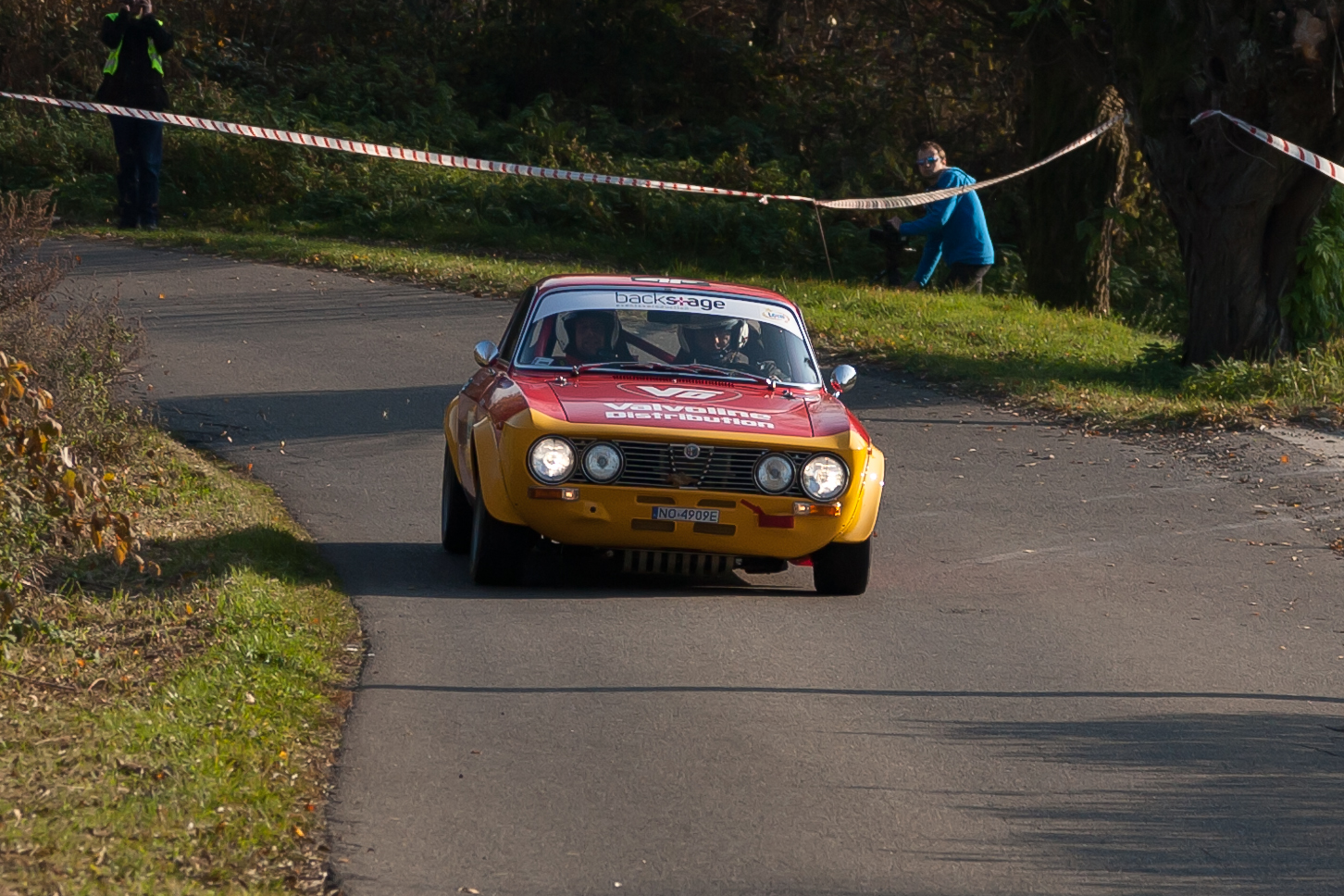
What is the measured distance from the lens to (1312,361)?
13.9 meters

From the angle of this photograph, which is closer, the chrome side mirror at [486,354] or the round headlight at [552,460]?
the round headlight at [552,460]

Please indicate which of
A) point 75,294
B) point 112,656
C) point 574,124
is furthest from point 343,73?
point 112,656

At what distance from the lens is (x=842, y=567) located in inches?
332

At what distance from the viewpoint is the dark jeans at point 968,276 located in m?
19.1

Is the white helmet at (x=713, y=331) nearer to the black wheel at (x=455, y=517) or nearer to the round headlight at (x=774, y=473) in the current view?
the round headlight at (x=774, y=473)

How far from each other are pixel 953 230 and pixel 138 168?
9.24 meters

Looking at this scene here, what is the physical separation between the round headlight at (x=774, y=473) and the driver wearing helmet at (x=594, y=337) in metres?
1.36

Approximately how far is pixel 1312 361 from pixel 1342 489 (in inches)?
133

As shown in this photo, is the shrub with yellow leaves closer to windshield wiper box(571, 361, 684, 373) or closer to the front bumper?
the front bumper

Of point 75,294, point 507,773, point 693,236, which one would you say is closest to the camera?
point 507,773

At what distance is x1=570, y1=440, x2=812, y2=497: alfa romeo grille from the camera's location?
7.99 meters

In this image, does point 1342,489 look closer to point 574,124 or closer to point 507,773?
point 507,773

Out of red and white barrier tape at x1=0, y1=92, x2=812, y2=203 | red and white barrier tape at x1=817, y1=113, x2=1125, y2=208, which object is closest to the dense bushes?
red and white barrier tape at x1=0, y1=92, x2=812, y2=203

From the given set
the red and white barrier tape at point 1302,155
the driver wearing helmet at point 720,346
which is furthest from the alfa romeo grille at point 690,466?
the red and white barrier tape at point 1302,155
